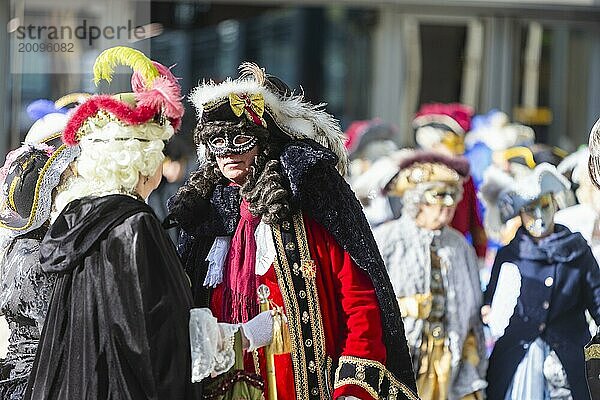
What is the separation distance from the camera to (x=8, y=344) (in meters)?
4.57

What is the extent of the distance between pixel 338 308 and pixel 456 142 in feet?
17.8

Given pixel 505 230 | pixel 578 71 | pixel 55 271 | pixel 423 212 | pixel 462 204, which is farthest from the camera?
pixel 578 71

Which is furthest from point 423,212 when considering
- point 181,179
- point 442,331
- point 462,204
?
point 181,179

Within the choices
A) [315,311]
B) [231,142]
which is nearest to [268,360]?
[315,311]

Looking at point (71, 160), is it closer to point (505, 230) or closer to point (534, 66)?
point (505, 230)

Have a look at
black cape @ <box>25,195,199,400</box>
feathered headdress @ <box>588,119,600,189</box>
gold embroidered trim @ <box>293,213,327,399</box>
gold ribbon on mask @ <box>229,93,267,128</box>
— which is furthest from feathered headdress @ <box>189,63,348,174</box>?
feathered headdress @ <box>588,119,600,189</box>

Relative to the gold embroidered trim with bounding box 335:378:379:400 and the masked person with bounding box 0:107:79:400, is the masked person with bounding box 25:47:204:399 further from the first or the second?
the gold embroidered trim with bounding box 335:378:379:400

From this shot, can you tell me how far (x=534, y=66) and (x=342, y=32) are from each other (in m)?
2.44

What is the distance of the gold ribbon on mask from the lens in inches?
176

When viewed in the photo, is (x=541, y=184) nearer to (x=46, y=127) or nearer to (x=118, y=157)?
(x=46, y=127)

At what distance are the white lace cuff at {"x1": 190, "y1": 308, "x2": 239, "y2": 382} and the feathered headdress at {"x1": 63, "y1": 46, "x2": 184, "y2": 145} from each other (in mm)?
705

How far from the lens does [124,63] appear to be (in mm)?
4246

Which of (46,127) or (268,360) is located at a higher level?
(46,127)

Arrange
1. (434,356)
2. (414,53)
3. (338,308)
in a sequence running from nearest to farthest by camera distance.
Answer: (338,308) < (434,356) < (414,53)
